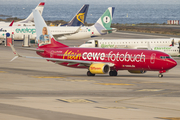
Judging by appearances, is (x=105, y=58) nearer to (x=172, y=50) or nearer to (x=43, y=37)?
(x=43, y=37)

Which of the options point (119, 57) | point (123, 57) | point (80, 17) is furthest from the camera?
point (80, 17)

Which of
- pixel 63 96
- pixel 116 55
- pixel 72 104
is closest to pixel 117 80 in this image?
pixel 116 55

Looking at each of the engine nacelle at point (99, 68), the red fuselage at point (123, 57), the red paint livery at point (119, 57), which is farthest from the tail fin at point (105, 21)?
the engine nacelle at point (99, 68)

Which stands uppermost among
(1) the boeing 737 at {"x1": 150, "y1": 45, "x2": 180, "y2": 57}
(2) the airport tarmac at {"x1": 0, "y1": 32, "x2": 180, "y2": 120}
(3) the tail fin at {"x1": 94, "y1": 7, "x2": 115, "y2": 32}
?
(3) the tail fin at {"x1": 94, "y1": 7, "x2": 115, "y2": 32}

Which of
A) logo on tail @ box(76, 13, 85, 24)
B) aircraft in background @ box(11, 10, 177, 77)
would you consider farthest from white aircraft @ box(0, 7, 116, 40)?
aircraft in background @ box(11, 10, 177, 77)

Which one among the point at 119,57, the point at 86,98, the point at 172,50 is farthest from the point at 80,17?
the point at 86,98

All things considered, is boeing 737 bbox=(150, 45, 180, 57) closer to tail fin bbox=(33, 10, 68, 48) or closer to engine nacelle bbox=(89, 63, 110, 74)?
tail fin bbox=(33, 10, 68, 48)

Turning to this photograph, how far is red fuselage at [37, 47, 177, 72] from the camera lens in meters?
50.4

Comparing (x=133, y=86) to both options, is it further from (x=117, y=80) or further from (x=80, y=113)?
(x=80, y=113)

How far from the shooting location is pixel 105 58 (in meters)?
53.4

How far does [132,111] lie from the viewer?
27969 mm

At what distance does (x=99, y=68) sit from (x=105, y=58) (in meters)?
2.41

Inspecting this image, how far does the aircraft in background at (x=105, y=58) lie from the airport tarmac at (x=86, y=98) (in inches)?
80.8

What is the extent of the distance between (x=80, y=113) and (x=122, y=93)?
39.8 feet
